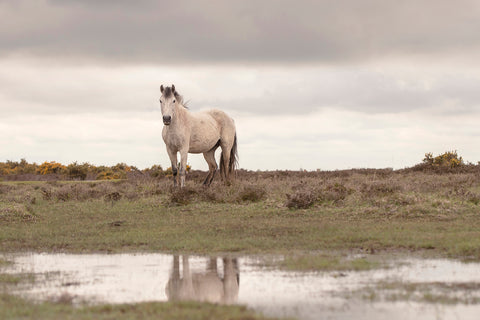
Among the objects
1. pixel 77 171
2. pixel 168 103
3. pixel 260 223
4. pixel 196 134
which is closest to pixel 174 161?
pixel 196 134

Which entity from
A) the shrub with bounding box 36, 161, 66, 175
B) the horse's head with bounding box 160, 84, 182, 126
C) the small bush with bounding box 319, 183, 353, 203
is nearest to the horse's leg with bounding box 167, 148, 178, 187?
the horse's head with bounding box 160, 84, 182, 126

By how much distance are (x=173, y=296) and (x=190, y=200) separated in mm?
12157

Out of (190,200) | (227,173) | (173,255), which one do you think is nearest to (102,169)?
(227,173)

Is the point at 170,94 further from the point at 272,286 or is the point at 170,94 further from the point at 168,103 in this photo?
the point at 272,286

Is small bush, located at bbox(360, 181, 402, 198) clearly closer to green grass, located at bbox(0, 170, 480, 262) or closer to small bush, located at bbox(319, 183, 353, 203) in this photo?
green grass, located at bbox(0, 170, 480, 262)

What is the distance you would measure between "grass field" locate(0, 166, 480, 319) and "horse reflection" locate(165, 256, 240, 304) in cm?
87

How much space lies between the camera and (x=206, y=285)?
829cm

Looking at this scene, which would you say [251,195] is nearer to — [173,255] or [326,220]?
[326,220]

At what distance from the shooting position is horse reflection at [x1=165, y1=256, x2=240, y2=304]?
7.54 meters

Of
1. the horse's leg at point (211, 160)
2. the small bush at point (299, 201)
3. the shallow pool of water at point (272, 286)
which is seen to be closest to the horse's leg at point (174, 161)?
the horse's leg at point (211, 160)

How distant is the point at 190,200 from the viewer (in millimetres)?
19750

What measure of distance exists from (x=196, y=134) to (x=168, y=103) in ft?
7.87

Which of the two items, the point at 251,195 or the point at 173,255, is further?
the point at 251,195

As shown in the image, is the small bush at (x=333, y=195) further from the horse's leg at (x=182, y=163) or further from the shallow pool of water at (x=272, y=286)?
the shallow pool of water at (x=272, y=286)
